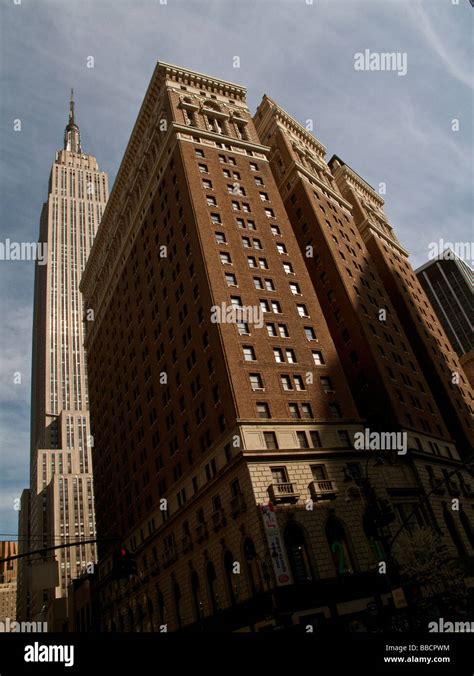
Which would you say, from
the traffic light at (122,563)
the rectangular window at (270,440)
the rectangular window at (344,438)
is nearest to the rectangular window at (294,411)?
the rectangular window at (270,440)

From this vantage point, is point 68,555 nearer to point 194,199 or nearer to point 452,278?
point 194,199

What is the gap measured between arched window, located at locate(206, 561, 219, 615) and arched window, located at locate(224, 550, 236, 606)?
1.97m

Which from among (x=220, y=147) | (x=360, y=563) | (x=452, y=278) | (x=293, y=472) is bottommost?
(x=360, y=563)

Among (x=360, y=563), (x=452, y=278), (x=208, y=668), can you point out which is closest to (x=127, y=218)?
(x=360, y=563)

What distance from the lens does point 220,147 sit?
67.6 metres

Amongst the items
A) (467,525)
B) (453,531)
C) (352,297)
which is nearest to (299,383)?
(352,297)

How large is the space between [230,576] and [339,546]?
27.3ft

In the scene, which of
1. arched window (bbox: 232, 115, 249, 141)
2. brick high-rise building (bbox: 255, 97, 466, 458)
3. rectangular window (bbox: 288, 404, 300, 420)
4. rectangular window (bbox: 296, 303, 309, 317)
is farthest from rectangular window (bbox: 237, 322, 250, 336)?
arched window (bbox: 232, 115, 249, 141)

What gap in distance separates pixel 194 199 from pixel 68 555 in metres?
124

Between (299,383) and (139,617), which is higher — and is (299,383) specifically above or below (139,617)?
above

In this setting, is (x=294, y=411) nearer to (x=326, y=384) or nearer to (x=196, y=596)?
(x=326, y=384)

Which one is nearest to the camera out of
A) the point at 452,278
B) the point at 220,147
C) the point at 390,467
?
the point at 390,467

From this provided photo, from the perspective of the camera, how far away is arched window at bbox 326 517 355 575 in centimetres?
3662

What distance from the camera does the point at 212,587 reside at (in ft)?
134
